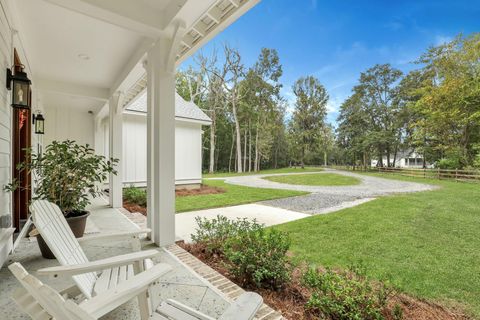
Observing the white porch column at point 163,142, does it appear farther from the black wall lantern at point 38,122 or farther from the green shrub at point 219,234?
the black wall lantern at point 38,122

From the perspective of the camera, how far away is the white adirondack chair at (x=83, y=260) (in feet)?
4.60

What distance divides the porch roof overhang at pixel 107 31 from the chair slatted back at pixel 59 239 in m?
2.09

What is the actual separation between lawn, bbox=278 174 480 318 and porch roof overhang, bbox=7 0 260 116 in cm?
306

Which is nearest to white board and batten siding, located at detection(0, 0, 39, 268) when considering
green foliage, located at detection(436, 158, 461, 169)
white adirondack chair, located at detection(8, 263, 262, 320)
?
white adirondack chair, located at detection(8, 263, 262, 320)

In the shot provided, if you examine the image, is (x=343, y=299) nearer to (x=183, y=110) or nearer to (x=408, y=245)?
(x=408, y=245)

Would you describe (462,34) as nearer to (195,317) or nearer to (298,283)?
(298,283)

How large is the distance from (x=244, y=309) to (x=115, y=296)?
1.92 feet

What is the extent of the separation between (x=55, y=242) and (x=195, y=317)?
1190 mm

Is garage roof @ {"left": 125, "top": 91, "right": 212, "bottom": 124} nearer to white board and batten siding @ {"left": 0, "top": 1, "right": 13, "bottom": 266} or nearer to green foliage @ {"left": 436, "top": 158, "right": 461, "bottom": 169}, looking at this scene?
white board and batten siding @ {"left": 0, "top": 1, "right": 13, "bottom": 266}

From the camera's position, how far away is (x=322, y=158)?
118 ft

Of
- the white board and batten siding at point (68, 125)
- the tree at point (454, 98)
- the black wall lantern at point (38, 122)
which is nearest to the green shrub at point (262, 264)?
the black wall lantern at point (38, 122)

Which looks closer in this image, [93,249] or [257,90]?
[93,249]

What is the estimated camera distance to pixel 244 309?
3.73 ft

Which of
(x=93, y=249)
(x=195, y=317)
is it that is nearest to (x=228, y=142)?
(x=93, y=249)
